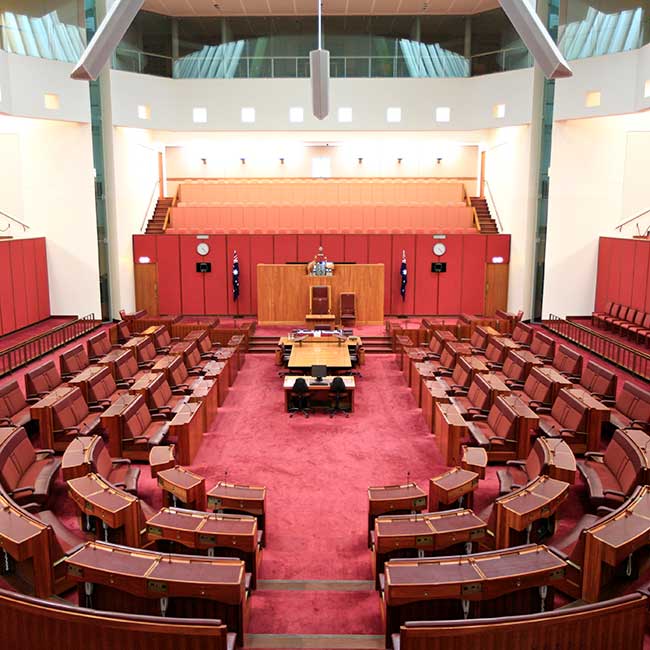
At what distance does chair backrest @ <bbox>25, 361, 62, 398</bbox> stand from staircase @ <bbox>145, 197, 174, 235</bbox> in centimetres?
1008

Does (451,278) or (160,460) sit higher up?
(451,278)

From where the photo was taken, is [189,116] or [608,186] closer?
[608,186]

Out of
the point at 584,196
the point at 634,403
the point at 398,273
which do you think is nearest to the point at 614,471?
the point at 634,403

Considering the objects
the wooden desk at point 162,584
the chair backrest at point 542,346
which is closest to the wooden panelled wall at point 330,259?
the chair backrest at point 542,346

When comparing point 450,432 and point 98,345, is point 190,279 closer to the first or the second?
point 98,345

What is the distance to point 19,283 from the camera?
17.8 m

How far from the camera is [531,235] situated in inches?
768

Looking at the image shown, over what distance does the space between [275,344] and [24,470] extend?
9841 millimetres

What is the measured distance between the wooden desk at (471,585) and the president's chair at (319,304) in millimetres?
13122

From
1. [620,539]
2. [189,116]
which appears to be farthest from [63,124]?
[620,539]

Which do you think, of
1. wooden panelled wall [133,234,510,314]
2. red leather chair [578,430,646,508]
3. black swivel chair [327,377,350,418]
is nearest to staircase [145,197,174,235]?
wooden panelled wall [133,234,510,314]

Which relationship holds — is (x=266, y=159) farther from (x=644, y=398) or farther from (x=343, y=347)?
(x=644, y=398)

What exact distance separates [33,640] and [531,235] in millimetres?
17404

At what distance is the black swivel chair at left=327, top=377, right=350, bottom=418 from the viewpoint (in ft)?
41.1
